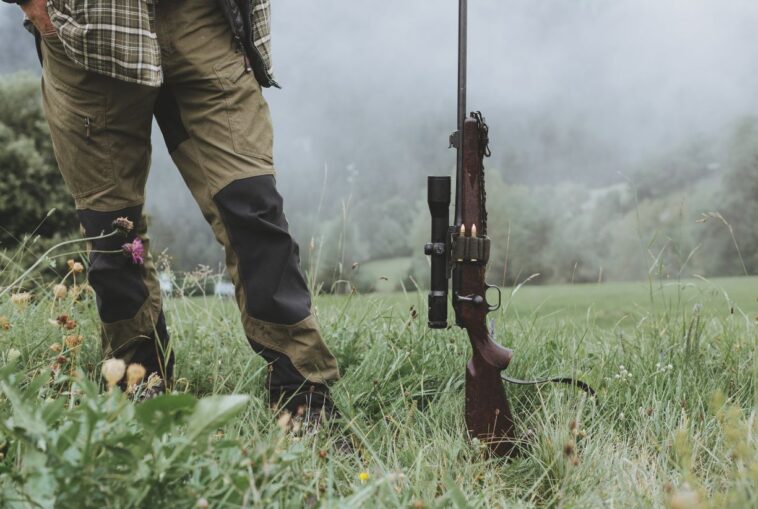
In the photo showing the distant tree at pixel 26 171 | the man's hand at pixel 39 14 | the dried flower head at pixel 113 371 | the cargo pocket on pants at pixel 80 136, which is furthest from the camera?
the distant tree at pixel 26 171

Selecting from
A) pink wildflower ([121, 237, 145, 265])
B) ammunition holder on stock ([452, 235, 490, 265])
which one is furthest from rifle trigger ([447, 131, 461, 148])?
pink wildflower ([121, 237, 145, 265])

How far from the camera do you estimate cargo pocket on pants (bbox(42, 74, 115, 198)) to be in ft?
7.70

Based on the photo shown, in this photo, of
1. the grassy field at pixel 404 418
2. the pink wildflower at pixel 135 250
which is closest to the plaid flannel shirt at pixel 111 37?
the pink wildflower at pixel 135 250

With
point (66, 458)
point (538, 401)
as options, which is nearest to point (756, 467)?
point (66, 458)

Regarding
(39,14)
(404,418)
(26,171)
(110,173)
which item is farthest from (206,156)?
(26,171)

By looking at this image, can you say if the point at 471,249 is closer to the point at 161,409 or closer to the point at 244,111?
the point at 244,111

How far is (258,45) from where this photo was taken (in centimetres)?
241

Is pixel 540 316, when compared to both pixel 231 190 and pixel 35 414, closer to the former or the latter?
pixel 231 190

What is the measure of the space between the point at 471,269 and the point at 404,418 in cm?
54

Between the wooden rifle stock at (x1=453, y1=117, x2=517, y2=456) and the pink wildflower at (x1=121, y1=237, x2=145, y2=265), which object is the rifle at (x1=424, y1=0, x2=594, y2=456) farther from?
the pink wildflower at (x1=121, y1=237, x2=145, y2=265)

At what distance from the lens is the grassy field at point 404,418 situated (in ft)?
4.33

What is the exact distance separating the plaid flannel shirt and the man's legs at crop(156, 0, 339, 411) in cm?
9

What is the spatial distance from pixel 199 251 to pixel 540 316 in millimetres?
4064

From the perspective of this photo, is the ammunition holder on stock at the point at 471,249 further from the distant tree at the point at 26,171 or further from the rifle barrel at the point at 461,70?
the distant tree at the point at 26,171
